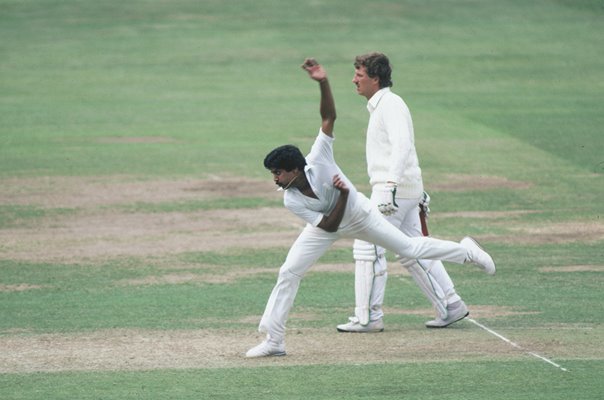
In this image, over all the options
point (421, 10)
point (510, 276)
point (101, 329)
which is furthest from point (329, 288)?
point (421, 10)

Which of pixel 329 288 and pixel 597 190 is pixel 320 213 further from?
pixel 597 190

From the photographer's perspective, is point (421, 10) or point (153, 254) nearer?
point (153, 254)

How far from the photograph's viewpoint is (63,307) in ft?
41.0

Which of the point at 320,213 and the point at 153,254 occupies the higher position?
the point at 320,213

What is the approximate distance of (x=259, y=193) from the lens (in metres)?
20.6

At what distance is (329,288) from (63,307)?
108 inches

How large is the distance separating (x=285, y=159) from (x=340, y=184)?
0.45 meters

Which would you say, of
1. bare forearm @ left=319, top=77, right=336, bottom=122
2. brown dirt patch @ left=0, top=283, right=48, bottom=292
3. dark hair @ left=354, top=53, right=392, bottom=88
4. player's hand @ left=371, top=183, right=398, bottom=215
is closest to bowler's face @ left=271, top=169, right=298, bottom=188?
bare forearm @ left=319, top=77, right=336, bottom=122

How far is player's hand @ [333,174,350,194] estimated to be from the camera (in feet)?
31.8

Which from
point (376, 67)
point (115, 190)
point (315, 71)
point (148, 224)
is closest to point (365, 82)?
point (376, 67)

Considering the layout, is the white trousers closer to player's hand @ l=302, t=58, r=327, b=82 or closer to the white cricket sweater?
the white cricket sweater

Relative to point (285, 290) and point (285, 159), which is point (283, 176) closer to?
point (285, 159)

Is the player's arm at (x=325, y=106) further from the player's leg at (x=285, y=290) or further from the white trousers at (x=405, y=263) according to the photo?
the white trousers at (x=405, y=263)

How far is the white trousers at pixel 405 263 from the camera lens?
36.1 ft
